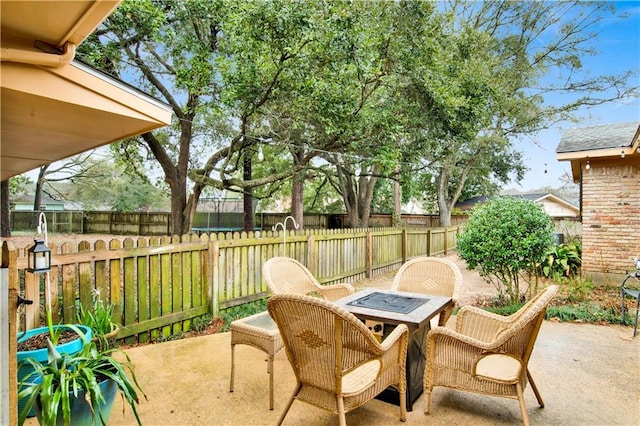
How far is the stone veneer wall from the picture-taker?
20.3 ft

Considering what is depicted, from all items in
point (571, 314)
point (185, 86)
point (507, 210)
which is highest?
point (185, 86)

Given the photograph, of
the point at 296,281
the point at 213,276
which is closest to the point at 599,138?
the point at 296,281

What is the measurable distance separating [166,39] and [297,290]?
539 centimetres

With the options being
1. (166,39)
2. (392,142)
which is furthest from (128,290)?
(392,142)

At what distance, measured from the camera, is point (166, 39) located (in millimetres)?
6270

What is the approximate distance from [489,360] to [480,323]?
0.29 m

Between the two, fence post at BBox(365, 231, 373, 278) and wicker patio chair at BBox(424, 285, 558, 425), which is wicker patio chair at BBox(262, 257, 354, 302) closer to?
wicker patio chair at BBox(424, 285, 558, 425)

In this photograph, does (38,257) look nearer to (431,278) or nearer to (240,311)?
(240,311)

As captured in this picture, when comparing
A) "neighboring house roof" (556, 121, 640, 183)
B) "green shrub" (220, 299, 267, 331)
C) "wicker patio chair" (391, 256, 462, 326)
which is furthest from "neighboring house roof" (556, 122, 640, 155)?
"green shrub" (220, 299, 267, 331)

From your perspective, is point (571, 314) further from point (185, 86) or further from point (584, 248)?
point (185, 86)

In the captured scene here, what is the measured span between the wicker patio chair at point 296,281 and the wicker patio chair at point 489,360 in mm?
1122

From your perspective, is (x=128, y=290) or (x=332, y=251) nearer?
(x=128, y=290)

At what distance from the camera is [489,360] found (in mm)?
2561

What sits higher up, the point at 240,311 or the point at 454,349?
the point at 454,349
